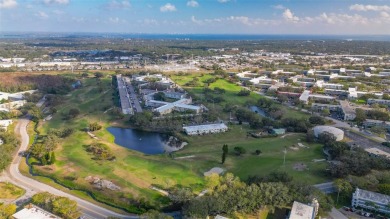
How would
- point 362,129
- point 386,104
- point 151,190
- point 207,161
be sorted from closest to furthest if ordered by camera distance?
1. point 151,190
2. point 207,161
3. point 362,129
4. point 386,104

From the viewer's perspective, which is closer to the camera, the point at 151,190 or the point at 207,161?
the point at 151,190

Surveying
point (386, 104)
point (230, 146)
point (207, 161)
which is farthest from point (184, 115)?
point (386, 104)

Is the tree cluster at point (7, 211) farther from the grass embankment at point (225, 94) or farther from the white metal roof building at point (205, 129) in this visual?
the grass embankment at point (225, 94)

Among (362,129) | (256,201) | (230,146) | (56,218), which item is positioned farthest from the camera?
(362,129)

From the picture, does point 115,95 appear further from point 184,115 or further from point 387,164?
point 387,164

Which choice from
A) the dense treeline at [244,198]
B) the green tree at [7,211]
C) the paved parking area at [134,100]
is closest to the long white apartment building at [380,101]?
the dense treeline at [244,198]
